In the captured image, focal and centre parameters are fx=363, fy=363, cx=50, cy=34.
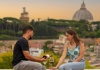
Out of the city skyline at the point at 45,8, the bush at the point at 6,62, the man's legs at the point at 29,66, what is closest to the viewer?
the man's legs at the point at 29,66

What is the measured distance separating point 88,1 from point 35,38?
4.14 meters

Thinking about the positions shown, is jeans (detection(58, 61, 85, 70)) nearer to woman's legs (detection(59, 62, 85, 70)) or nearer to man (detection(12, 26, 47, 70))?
woman's legs (detection(59, 62, 85, 70))

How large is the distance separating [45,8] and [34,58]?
15077 mm

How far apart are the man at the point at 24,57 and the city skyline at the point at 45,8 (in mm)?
14595

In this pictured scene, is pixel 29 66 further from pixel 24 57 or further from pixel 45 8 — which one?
pixel 45 8

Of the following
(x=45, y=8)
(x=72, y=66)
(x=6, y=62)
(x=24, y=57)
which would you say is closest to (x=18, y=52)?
(x=24, y=57)

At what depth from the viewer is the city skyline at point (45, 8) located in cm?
1800

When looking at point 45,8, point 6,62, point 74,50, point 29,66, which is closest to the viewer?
point 29,66

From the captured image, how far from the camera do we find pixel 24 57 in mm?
2840

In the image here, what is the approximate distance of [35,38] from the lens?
19.2m

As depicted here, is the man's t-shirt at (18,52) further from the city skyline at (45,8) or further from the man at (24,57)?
the city skyline at (45,8)

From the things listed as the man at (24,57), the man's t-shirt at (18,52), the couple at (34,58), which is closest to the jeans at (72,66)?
the couple at (34,58)

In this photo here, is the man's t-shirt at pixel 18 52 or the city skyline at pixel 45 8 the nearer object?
the man's t-shirt at pixel 18 52

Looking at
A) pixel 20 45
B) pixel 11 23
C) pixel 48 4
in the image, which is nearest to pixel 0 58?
pixel 20 45
